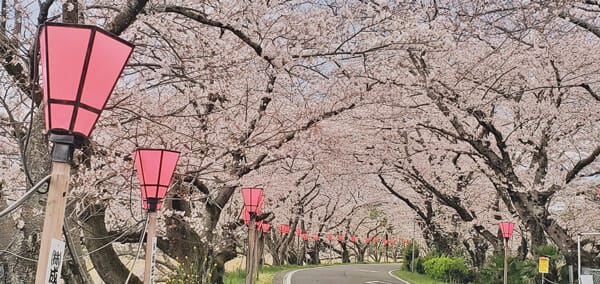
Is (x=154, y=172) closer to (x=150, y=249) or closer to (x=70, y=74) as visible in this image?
(x=150, y=249)

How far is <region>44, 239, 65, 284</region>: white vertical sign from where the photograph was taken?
221 centimetres

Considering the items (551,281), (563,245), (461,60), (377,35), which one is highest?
(461,60)

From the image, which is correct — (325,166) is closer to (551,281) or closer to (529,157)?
(551,281)

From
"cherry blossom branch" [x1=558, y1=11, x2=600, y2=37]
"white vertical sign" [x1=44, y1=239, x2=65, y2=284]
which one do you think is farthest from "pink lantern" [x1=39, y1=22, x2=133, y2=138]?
"cherry blossom branch" [x1=558, y1=11, x2=600, y2=37]

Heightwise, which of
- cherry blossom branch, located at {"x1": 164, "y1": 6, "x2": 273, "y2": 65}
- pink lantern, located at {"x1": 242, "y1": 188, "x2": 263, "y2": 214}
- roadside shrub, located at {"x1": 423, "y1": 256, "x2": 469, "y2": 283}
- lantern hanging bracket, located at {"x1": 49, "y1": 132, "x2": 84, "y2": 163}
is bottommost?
roadside shrub, located at {"x1": 423, "y1": 256, "x2": 469, "y2": 283}

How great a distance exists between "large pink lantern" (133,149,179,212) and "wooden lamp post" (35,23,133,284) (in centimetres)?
265

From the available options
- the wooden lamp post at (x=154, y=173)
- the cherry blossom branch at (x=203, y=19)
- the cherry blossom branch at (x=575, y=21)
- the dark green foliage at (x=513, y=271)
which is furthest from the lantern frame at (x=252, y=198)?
the dark green foliage at (x=513, y=271)

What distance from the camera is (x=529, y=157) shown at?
1600 centimetres

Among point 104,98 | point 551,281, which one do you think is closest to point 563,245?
point 551,281

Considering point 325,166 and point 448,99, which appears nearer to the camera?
point 448,99

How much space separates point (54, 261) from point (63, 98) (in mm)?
637

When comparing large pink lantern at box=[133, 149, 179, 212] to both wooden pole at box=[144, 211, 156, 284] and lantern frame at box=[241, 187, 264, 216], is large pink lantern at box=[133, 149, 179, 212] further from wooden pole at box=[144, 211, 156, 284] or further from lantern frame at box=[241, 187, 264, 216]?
lantern frame at box=[241, 187, 264, 216]

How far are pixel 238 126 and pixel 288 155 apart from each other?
123 centimetres

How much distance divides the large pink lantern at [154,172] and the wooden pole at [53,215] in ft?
8.78
